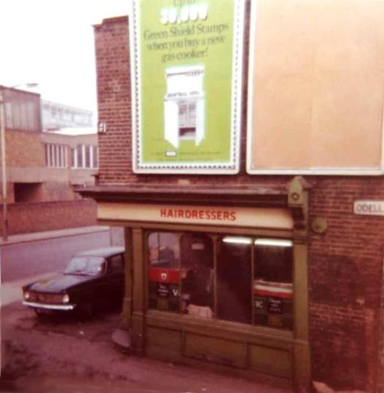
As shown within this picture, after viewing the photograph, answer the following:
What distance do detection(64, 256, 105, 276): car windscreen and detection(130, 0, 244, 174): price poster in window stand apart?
374cm

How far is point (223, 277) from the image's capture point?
7.59 metres

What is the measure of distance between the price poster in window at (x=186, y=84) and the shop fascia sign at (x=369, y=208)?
197cm

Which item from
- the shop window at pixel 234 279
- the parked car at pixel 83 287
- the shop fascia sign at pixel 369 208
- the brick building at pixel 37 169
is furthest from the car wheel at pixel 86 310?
the brick building at pixel 37 169

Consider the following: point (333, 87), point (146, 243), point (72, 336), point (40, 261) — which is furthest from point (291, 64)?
point (40, 261)

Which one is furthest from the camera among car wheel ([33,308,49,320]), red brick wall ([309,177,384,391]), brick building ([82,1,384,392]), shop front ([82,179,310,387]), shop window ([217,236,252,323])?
car wheel ([33,308,49,320])

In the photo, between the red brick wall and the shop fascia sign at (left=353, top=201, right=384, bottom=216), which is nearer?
the shop fascia sign at (left=353, top=201, right=384, bottom=216)

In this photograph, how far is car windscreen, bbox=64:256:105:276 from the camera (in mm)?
10781

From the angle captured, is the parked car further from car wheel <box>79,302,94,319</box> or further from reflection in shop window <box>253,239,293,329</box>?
reflection in shop window <box>253,239,293,329</box>

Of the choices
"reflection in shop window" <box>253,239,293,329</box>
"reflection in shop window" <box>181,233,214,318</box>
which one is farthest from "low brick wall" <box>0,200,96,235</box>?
"reflection in shop window" <box>253,239,293,329</box>

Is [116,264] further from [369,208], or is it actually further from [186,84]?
[369,208]

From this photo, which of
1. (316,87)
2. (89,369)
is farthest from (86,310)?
(316,87)

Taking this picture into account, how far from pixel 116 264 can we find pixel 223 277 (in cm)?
440

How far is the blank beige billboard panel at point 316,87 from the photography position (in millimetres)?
6199

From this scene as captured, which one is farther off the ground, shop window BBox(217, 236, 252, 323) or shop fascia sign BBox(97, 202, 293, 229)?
shop fascia sign BBox(97, 202, 293, 229)
